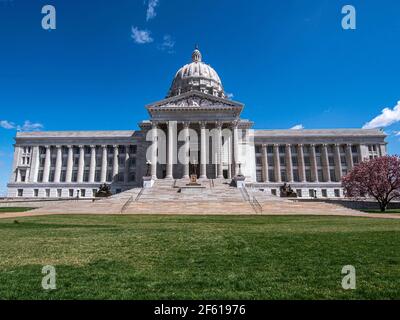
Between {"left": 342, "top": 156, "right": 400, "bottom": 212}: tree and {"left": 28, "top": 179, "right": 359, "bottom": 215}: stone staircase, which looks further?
{"left": 342, "top": 156, "right": 400, "bottom": 212}: tree

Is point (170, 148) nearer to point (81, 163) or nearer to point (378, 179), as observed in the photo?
point (81, 163)

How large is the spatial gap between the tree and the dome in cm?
4769

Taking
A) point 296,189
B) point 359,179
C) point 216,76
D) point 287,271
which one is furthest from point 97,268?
point 216,76

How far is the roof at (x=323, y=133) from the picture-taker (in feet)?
242

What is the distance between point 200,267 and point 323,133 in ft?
246

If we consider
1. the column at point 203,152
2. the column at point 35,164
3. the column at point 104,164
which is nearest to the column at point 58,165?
the column at point 35,164

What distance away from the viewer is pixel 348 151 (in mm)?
72750

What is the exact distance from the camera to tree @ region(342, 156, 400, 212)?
43531 millimetres

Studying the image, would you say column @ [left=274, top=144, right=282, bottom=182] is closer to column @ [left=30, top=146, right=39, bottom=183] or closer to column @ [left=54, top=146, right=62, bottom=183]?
column @ [left=54, top=146, right=62, bottom=183]

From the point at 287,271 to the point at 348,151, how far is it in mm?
75151

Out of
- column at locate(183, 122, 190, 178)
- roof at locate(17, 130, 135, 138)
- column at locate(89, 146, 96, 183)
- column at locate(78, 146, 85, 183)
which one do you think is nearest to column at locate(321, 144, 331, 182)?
column at locate(183, 122, 190, 178)

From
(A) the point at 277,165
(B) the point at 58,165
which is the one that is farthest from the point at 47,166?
(A) the point at 277,165
